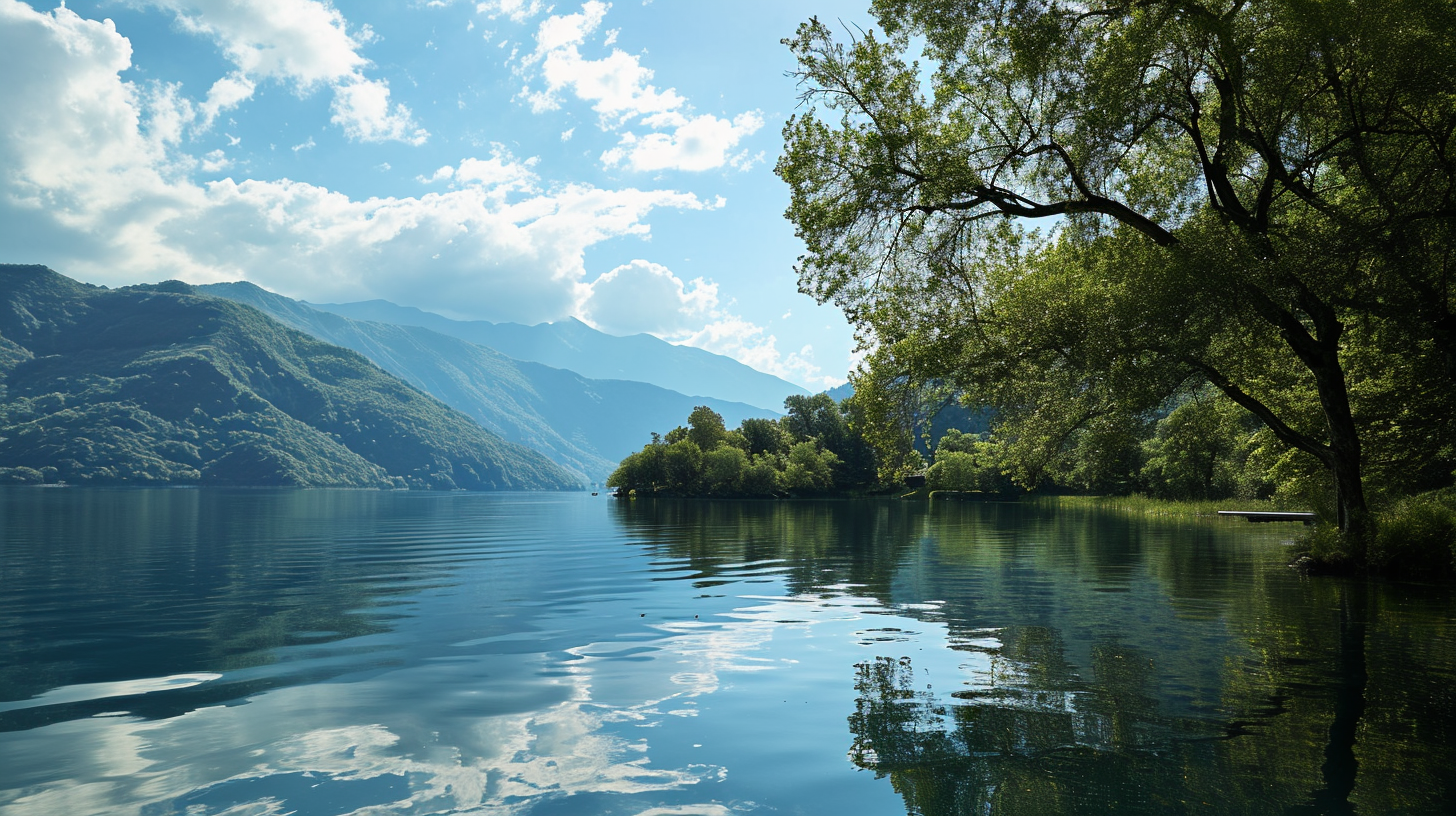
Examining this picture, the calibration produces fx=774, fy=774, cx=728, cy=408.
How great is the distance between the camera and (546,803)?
6707mm

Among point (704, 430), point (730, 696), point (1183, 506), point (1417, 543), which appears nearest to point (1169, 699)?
point (730, 696)

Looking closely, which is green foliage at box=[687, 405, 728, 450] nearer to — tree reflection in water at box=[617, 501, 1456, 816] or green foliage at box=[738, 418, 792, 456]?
green foliage at box=[738, 418, 792, 456]

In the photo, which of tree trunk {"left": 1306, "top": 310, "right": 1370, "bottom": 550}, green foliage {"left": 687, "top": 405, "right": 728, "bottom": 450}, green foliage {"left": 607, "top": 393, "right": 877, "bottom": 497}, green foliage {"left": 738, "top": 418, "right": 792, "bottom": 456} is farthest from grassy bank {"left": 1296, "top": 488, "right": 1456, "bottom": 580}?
green foliage {"left": 738, "top": 418, "right": 792, "bottom": 456}

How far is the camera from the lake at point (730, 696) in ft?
22.7

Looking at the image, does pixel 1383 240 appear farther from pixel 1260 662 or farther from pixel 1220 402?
pixel 1220 402

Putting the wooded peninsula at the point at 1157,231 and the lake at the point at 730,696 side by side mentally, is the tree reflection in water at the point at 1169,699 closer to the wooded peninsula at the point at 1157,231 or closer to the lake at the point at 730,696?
the lake at the point at 730,696

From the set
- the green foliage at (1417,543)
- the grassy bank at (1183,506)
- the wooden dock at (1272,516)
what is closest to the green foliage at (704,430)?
the grassy bank at (1183,506)

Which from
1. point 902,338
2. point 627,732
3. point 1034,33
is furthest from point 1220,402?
point 627,732

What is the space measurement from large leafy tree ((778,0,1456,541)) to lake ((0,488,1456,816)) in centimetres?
639

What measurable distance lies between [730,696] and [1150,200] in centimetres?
2231

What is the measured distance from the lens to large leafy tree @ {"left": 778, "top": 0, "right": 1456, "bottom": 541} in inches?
701

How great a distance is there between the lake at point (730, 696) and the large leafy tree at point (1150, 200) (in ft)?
21.0

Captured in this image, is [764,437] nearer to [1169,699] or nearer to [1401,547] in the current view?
[1401,547]

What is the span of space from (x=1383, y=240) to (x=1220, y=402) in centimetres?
1742
